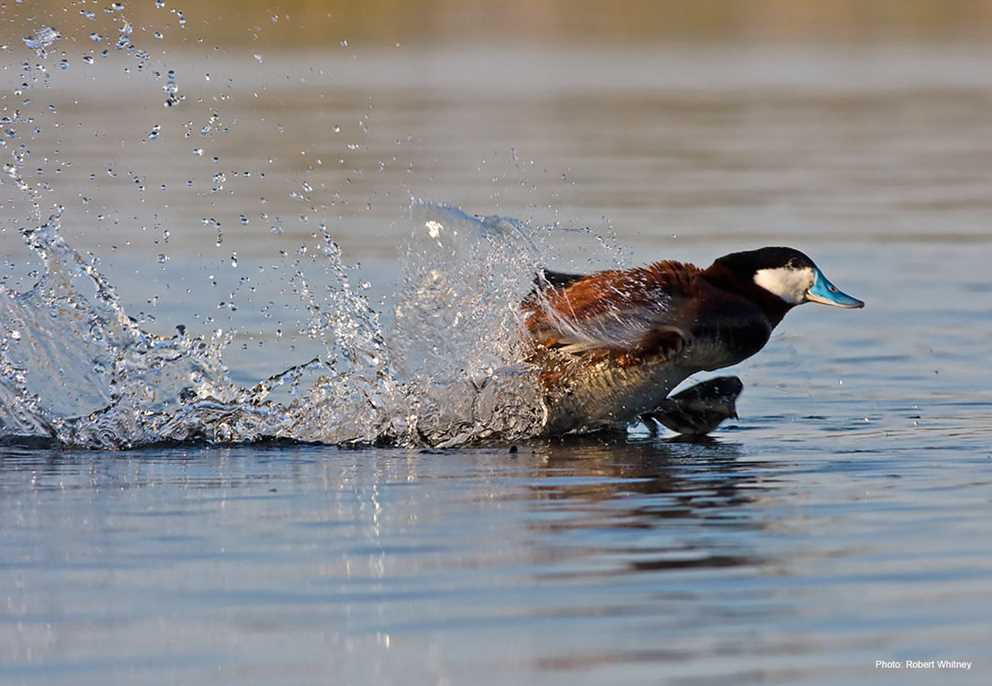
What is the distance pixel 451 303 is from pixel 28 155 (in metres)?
11.7

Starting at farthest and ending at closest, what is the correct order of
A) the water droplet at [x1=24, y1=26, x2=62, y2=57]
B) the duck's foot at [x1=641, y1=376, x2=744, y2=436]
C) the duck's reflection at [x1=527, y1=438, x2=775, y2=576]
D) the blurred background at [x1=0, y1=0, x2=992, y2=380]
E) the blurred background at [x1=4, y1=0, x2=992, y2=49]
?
Answer: the blurred background at [x1=4, y1=0, x2=992, y2=49] → the blurred background at [x1=0, y1=0, x2=992, y2=380] → the water droplet at [x1=24, y1=26, x2=62, y2=57] → the duck's foot at [x1=641, y1=376, x2=744, y2=436] → the duck's reflection at [x1=527, y1=438, x2=775, y2=576]

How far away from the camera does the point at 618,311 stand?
9.71 m

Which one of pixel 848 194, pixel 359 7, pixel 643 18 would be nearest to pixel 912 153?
pixel 848 194

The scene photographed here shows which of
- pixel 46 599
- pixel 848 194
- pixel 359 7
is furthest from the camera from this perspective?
pixel 359 7

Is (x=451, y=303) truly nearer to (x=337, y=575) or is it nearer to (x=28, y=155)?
(x=337, y=575)

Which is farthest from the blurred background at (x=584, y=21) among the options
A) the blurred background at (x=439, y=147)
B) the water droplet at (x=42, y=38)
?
the water droplet at (x=42, y=38)

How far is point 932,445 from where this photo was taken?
9094 millimetres

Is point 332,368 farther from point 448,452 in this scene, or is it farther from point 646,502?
point 646,502

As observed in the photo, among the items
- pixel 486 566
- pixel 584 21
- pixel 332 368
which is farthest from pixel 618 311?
pixel 584 21

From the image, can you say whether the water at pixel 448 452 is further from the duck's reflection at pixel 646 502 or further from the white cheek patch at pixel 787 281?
the white cheek patch at pixel 787 281

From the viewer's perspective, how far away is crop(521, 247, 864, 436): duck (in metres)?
9.68

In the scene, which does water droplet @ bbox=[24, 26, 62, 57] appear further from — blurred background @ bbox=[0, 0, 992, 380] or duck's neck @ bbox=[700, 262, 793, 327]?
duck's neck @ bbox=[700, 262, 793, 327]

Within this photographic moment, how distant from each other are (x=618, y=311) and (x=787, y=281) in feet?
2.91

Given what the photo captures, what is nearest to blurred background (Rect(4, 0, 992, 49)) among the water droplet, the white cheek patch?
the water droplet
